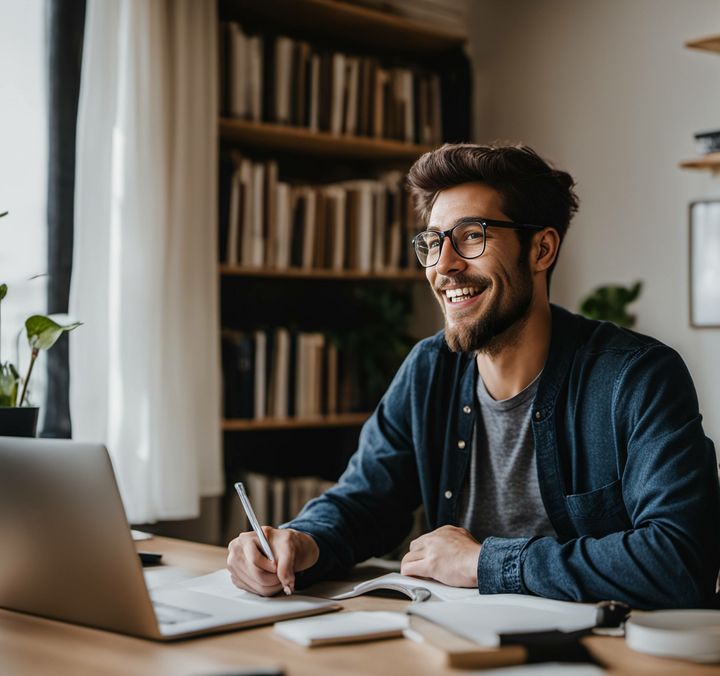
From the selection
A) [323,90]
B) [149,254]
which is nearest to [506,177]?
[149,254]

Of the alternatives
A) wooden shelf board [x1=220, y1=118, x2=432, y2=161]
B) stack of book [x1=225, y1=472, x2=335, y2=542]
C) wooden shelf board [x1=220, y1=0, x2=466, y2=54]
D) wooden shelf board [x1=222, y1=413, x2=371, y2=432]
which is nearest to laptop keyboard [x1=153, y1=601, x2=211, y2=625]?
wooden shelf board [x1=222, y1=413, x2=371, y2=432]

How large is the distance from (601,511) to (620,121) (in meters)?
2.04

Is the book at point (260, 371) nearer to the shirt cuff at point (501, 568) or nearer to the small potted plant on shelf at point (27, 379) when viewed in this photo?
the small potted plant on shelf at point (27, 379)

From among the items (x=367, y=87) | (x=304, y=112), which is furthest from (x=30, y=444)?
(x=367, y=87)

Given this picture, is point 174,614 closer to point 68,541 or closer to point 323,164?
point 68,541

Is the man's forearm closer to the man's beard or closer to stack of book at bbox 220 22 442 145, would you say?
the man's beard

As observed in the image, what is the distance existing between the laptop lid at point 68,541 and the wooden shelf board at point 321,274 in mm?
1776

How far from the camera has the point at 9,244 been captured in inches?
100

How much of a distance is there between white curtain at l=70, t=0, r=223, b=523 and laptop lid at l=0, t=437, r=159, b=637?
139 cm

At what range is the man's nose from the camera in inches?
66.0

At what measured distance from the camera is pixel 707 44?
2.77 m

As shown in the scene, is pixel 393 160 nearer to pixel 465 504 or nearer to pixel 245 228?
pixel 245 228

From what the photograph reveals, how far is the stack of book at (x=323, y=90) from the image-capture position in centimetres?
298

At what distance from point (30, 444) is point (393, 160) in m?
2.56
